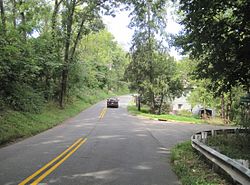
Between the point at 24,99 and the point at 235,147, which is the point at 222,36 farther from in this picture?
the point at 24,99

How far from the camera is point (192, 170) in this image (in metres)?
7.55

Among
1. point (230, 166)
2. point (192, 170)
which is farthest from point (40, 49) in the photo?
point (230, 166)

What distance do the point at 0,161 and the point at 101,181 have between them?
3891mm

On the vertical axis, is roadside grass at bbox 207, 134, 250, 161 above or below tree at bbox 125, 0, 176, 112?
below

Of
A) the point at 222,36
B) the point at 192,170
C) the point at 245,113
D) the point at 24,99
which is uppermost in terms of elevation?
the point at 222,36

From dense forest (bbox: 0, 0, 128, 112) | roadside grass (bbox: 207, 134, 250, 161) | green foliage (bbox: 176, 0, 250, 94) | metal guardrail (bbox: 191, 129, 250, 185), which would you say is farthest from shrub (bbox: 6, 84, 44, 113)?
metal guardrail (bbox: 191, 129, 250, 185)

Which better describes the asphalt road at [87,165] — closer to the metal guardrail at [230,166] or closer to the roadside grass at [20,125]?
the metal guardrail at [230,166]

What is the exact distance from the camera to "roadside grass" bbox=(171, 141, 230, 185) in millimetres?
6425

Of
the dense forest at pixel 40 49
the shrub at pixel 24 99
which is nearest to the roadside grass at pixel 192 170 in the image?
the dense forest at pixel 40 49

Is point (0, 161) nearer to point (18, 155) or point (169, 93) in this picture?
point (18, 155)

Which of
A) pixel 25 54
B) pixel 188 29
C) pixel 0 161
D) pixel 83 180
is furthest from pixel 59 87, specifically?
pixel 83 180

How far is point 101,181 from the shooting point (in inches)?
261

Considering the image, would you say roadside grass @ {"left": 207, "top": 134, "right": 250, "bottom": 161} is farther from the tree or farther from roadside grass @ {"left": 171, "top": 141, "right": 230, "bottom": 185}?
the tree

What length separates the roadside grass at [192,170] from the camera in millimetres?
6425
